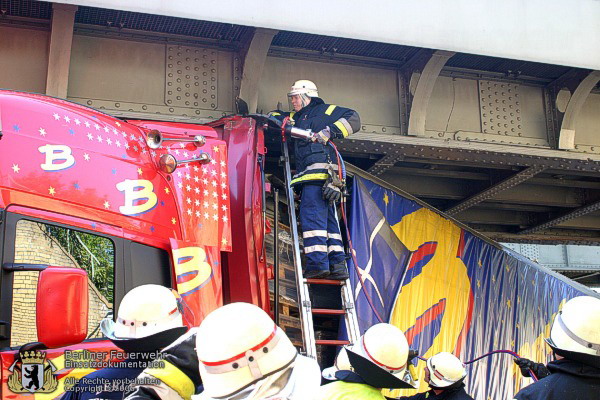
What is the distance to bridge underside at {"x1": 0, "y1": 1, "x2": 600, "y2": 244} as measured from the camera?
6027mm

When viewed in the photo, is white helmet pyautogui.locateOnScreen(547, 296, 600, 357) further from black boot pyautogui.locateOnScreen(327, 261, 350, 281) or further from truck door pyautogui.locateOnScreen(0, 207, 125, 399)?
black boot pyautogui.locateOnScreen(327, 261, 350, 281)

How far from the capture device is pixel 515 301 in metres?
9.54

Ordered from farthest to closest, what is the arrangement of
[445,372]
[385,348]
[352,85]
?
[352,85] < [445,372] < [385,348]

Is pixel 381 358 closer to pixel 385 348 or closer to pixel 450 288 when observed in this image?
pixel 385 348

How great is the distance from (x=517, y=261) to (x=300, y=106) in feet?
16.1

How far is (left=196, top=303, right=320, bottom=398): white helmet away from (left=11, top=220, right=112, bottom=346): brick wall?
184cm

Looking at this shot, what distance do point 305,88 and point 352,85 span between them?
2.43ft

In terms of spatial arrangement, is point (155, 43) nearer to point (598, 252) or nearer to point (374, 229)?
point (374, 229)

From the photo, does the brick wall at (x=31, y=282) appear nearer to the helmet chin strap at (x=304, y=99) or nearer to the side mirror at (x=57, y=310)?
the side mirror at (x=57, y=310)

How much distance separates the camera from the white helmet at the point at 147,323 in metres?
2.97

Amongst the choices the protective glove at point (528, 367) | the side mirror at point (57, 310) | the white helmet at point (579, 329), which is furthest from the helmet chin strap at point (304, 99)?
the white helmet at point (579, 329)

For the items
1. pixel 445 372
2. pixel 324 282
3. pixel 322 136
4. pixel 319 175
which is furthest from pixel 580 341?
pixel 322 136

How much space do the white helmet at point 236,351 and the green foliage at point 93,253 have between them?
2.14 metres

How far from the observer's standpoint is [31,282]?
3.50m
